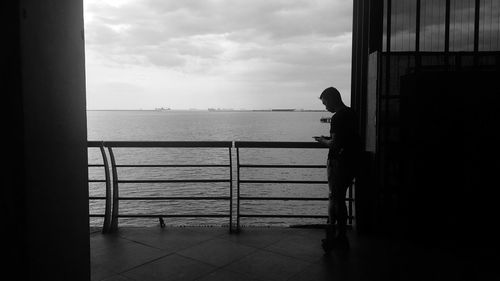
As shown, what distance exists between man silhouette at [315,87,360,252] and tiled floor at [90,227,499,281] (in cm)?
26

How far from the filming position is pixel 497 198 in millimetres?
4664

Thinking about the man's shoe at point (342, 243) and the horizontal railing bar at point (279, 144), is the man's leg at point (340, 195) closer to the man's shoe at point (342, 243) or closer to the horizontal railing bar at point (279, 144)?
the man's shoe at point (342, 243)

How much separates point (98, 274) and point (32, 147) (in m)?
2.52

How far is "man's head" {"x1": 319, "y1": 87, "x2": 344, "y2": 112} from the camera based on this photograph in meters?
4.26

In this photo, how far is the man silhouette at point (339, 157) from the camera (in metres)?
4.12

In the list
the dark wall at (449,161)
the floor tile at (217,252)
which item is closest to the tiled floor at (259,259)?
the floor tile at (217,252)

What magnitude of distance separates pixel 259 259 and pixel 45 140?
117 inches

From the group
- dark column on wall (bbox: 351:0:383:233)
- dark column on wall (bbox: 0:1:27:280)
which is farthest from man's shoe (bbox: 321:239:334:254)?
dark column on wall (bbox: 0:1:27:280)

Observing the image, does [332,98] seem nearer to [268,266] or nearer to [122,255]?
[268,266]

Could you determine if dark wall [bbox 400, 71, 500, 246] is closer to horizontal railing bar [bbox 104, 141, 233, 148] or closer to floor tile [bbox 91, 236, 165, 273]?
horizontal railing bar [bbox 104, 141, 233, 148]

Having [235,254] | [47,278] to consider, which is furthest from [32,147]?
[235,254]

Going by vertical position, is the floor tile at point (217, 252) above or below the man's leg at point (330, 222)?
below

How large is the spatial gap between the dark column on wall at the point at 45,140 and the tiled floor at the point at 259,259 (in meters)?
1.96

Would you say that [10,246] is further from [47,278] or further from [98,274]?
[98,274]
